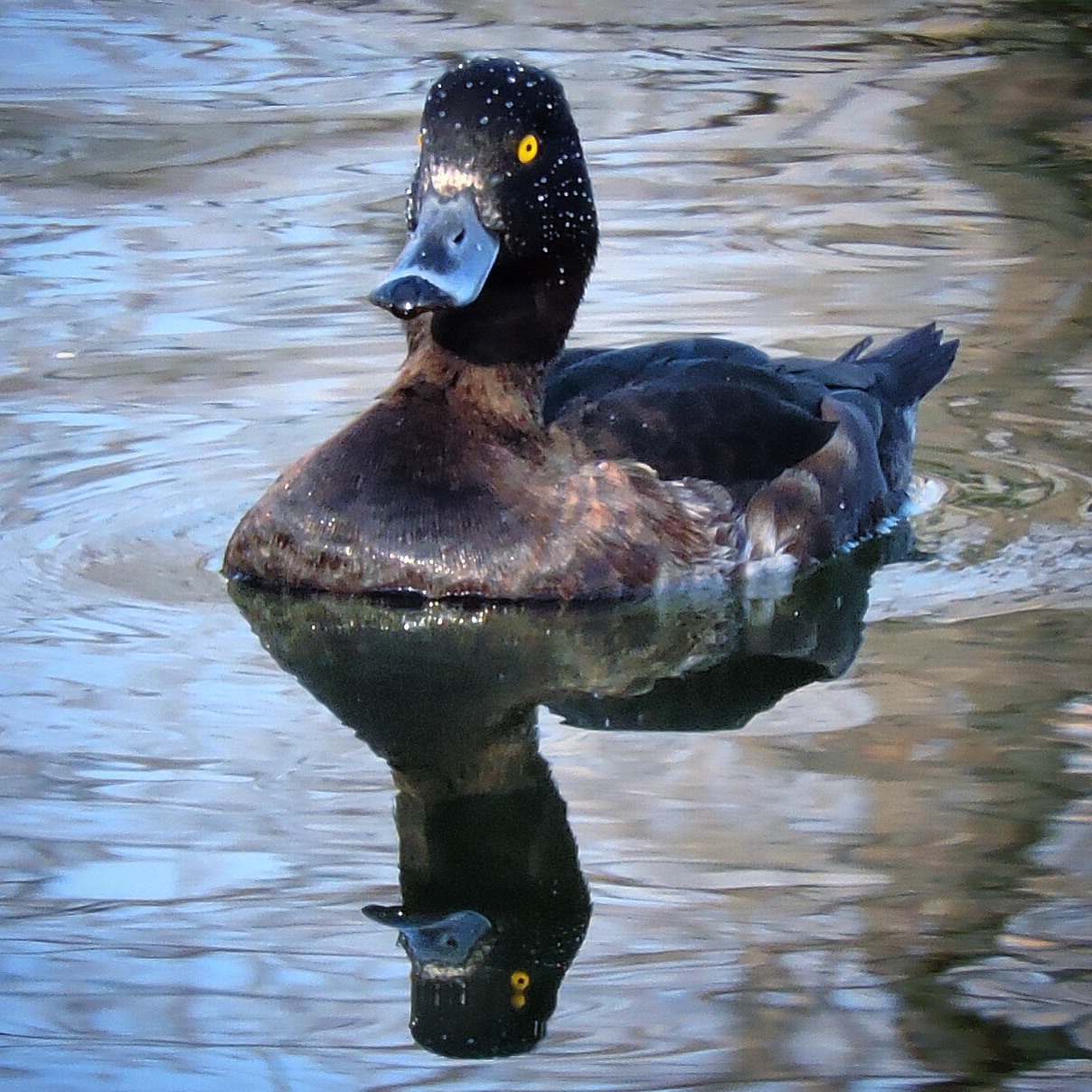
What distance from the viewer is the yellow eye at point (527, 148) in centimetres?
728

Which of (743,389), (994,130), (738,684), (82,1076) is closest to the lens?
(82,1076)

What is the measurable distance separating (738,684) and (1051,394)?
2799mm

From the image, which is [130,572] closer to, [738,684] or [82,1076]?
[738,684]

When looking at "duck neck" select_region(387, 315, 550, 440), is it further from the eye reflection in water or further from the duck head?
the eye reflection in water

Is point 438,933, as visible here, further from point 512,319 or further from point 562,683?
point 512,319

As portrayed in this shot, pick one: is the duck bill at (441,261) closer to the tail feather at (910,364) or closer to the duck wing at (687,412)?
the duck wing at (687,412)

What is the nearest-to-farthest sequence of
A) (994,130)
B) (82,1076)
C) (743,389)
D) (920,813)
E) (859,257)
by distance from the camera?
(82,1076), (920,813), (743,389), (859,257), (994,130)

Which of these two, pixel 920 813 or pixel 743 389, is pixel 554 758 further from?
pixel 743 389

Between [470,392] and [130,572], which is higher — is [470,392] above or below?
above

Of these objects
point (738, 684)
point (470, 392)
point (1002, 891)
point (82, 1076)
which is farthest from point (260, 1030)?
point (470, 392)

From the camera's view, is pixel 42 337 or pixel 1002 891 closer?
pixel 1002 891

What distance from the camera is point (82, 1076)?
4551 millimetres

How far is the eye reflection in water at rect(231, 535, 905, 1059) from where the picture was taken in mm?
5020

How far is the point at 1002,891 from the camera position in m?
5.30
